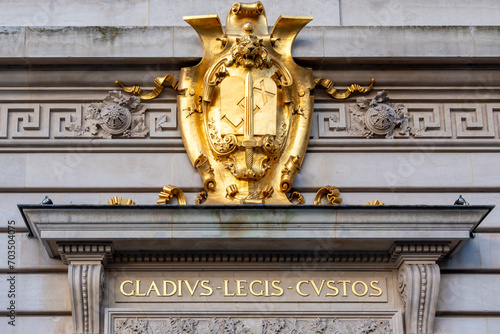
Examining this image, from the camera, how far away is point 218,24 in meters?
15.5

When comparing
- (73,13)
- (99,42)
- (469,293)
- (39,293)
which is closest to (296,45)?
(99,42)

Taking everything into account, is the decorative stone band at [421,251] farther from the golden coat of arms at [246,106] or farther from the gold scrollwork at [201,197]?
the gold scrollwork at [201,197]

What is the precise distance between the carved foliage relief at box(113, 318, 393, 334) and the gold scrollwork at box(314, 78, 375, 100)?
338 cm

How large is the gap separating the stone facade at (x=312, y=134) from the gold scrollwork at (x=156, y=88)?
0.37 feet

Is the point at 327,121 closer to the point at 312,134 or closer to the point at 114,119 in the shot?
the point at 312,134

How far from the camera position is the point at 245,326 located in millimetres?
14211

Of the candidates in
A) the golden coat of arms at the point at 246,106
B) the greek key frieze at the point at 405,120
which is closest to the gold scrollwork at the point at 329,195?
the golden coat of arms at the point at 246,106

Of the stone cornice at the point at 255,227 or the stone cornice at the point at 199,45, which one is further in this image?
A: the stone cornice at the point at 199,45

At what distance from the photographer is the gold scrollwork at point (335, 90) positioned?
15578 millimetres

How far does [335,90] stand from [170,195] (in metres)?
2.93

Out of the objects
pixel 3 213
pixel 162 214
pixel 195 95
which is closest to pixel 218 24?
pixel 195 95

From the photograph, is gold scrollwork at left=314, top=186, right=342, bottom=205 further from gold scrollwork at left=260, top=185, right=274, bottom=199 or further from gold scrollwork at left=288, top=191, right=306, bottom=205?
gold scrollwork at left=260, top=185, right=274, bottom=199

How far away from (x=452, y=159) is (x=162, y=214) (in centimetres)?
433

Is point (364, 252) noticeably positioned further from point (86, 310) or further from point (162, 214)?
point (86, 310)
